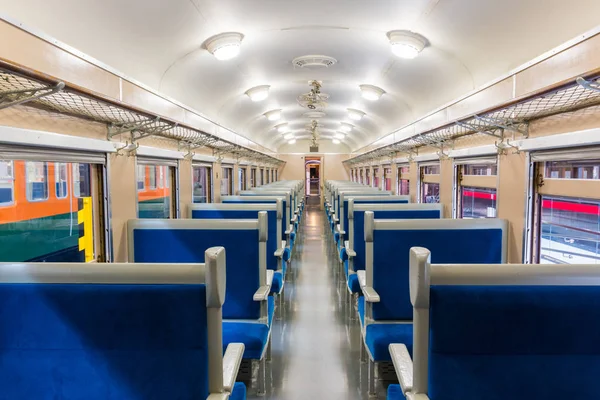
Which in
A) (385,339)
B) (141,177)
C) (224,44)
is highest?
(224,44)

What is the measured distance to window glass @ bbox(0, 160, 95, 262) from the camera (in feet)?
10.5

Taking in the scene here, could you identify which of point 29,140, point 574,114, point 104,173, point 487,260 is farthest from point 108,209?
point 574,114

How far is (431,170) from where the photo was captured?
754 cm

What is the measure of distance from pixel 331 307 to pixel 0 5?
13.6ft

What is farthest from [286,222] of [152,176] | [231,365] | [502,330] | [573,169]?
[502,330]

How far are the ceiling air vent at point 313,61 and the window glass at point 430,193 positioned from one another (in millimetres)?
3167

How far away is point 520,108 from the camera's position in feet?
10.4

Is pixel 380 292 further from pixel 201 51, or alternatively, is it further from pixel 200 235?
pixel 201 51

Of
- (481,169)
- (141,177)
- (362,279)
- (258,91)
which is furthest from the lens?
(258,91)

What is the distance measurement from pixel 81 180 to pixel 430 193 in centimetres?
623

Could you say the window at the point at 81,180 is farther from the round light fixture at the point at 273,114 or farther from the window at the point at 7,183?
the round light fixture at the point at 273,114

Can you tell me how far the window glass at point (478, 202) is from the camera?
463cm

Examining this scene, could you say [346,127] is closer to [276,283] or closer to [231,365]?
[276,283]

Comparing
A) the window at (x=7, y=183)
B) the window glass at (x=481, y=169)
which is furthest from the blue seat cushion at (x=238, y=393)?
the window glass at (x=481, y=169)
